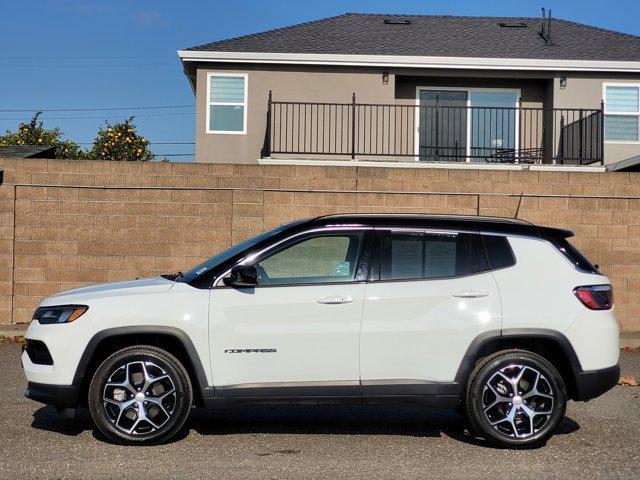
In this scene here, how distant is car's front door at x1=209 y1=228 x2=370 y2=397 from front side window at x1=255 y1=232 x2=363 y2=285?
137 millimetres

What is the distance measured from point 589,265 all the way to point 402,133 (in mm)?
13164

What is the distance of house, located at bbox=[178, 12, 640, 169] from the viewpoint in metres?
18.7

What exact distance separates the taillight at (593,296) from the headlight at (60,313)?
365cm

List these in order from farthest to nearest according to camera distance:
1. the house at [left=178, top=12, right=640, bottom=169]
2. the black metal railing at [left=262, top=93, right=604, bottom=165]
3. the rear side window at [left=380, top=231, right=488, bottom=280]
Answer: the house at [left=178, top=12, right=640, bottom=169]
the black metal railing at [left=262, top=93, right=604, bottom=165]
the rear side window at [left=380, top=231, right=488, bottom=280]

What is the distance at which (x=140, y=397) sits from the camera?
589 cm

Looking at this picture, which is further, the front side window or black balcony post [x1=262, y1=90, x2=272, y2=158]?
black balcony post [x1=262, y1=90, x2=272, y2=158]

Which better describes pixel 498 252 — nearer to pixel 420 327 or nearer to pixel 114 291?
pixel 420 327

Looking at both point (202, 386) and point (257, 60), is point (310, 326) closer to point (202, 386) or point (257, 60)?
point (202, 386)

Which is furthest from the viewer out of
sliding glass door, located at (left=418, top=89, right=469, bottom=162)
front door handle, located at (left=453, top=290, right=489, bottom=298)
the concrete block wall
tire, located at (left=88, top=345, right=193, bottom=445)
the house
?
sliding glass door, located at (left=418, top=89, right=469, bottom=162)

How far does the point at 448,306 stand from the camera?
5.98 meters

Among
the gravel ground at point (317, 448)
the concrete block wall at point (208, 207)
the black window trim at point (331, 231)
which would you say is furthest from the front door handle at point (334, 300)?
the concrete block wall at point (208, 207)

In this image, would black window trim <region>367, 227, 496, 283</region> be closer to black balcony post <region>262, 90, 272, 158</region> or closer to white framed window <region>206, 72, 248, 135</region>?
black balcony post <region>262, 90, 272, 158</region>

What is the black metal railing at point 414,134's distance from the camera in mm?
17844

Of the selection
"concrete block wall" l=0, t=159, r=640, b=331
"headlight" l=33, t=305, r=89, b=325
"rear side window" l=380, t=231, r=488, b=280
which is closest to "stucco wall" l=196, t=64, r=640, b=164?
"concrete block wall" l=0, t=159, r=640, b=331
